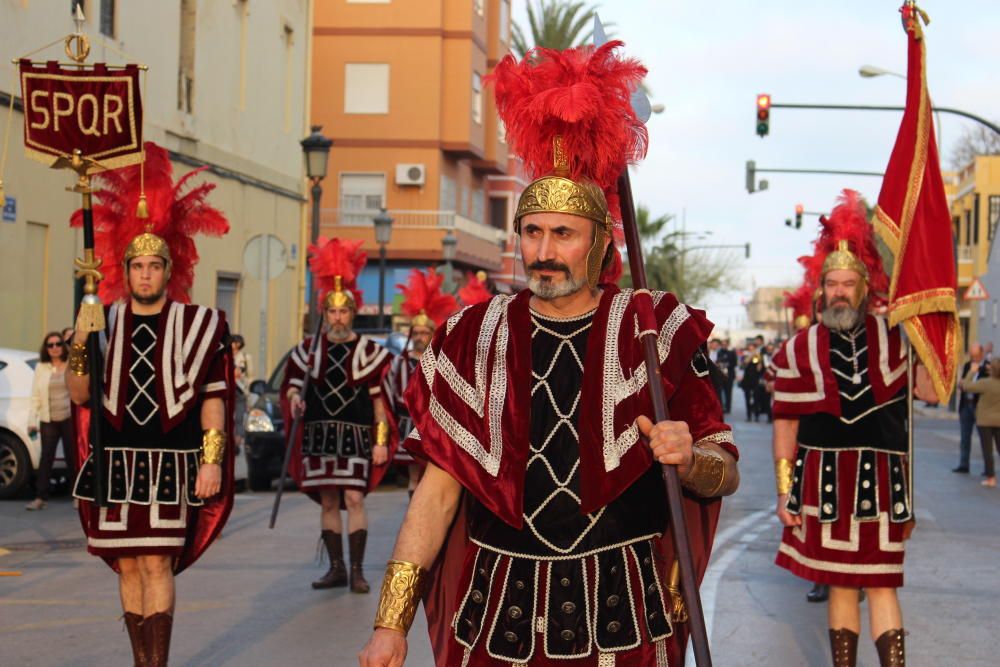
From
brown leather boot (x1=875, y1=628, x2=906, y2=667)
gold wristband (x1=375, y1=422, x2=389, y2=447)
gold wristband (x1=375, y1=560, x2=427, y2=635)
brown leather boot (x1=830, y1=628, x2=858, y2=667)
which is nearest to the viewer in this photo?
gold wristband (x1=375, y1=560, x2=427, y2=635)

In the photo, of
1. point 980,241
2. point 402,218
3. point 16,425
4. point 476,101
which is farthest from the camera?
point 980,241

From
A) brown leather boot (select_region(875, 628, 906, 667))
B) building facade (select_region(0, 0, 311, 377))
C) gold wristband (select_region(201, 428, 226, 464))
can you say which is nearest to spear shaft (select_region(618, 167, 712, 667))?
brown leather boot (select_region(875, 628, 906, 667))

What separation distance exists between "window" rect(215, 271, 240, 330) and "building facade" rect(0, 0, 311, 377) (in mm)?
28

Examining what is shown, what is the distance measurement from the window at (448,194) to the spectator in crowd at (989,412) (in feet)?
101

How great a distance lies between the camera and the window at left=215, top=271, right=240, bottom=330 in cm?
2727

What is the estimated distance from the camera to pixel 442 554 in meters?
4.26

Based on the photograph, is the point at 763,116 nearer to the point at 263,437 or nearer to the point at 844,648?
the point at 263,437

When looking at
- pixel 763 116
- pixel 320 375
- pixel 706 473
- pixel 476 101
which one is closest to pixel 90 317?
pixel 706 473

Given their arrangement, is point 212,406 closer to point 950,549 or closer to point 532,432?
point 532,432

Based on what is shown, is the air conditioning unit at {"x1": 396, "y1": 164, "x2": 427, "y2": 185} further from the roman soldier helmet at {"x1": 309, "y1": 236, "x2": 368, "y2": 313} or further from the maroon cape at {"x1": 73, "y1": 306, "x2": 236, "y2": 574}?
the maroon cape at {"x1": 73, "y1": 306, "x2": 236, "y2": 574}

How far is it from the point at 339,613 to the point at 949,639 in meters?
3.52

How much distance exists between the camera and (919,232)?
23.5 ft

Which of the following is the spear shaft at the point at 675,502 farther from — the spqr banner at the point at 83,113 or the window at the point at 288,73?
the window at the point at 288,73

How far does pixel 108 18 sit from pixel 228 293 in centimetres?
686
